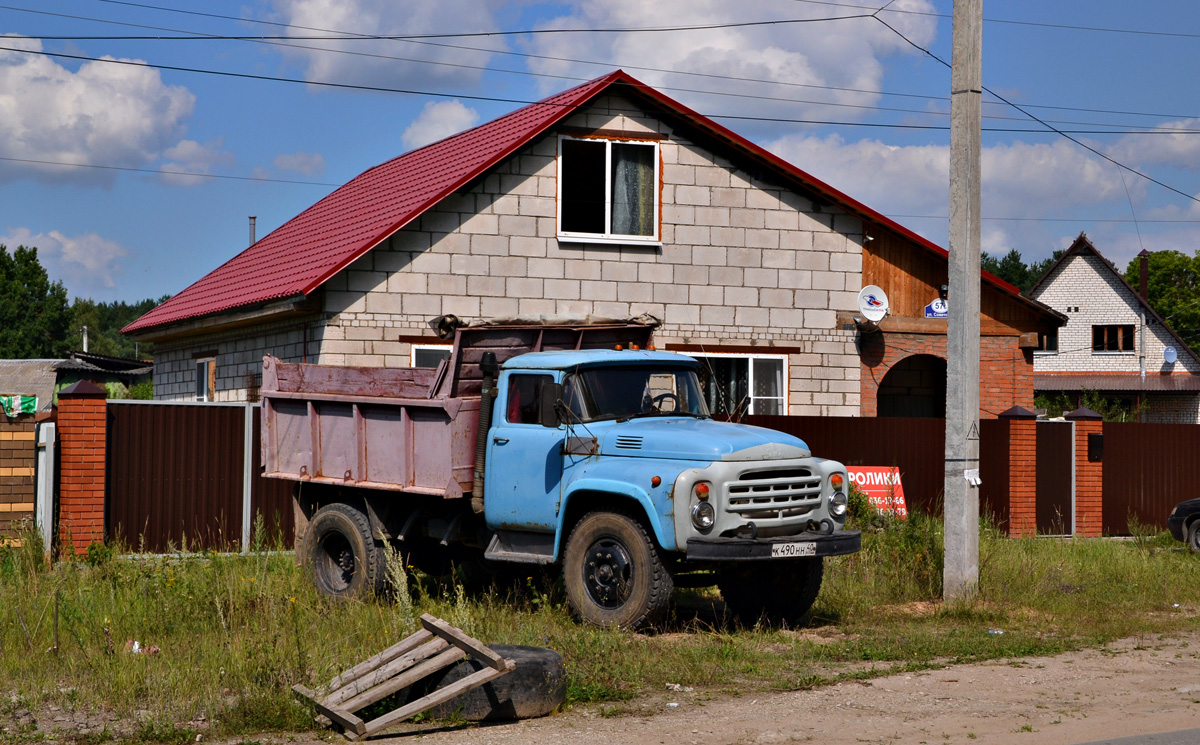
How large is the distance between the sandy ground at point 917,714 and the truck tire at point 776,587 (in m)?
1.68

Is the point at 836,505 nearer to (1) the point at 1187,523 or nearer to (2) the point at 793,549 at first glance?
(2) the point at 793,549

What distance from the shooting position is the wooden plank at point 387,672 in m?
7.03

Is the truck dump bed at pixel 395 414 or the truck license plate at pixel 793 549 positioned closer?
the truck license plate at pixel 793 549

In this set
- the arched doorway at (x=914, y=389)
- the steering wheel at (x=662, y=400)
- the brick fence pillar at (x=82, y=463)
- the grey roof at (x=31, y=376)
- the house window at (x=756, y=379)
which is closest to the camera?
the steering wheel at (x=662, y=400)

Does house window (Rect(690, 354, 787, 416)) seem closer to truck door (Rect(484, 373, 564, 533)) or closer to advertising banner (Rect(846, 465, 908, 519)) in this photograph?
advertising banner (Rect(846, 465, 908, 519))

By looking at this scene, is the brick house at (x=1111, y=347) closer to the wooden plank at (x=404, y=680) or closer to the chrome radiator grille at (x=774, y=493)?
the chrome radiator grille at (x=774, y=493)

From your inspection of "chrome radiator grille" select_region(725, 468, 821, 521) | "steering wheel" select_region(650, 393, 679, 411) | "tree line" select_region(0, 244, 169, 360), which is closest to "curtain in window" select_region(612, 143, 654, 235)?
"steering wheel" select_region(650, 393, 679, 411)

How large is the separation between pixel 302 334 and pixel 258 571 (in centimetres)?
616

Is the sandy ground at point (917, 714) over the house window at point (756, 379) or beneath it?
beneath

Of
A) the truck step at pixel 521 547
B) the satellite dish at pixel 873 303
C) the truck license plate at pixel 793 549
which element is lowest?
the truck step at pixel 521 547

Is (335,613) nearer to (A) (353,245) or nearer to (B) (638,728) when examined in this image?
(B) (638,728)

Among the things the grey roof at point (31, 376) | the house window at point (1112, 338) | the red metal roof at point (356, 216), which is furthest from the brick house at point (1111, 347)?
the red metal roof at point (356, 216)

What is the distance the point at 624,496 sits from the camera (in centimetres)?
969

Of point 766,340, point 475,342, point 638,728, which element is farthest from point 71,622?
point 766,340
